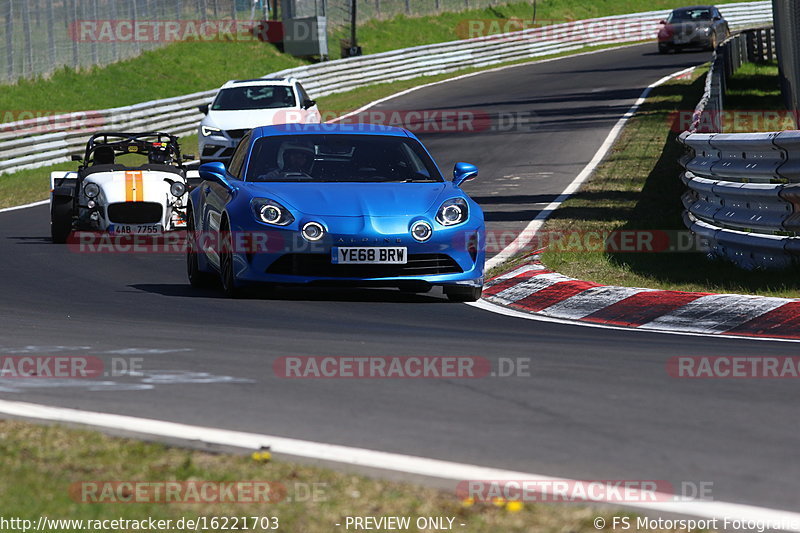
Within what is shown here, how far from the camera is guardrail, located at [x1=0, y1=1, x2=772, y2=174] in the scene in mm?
27109

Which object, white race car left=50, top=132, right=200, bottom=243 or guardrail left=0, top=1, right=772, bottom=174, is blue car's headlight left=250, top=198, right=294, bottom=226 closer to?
white race car left=50, top=132, right=200, bottom=243

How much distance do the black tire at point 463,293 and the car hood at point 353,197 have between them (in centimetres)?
→ 69

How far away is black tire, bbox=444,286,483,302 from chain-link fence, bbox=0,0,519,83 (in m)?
27.3

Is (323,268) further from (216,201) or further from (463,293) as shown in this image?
(216,201)

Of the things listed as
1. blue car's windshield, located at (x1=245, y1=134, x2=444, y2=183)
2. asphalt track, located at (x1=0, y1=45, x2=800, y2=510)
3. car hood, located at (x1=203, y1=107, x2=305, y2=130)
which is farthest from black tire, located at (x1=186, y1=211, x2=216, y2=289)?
car hood, located at (x1=203, y1=107, x2=305, y2=130)

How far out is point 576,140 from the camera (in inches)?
999

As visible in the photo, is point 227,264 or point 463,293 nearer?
point 227,264

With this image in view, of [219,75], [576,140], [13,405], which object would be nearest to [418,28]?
[219,75]

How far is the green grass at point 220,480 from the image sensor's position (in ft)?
13.4

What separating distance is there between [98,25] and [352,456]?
118ft

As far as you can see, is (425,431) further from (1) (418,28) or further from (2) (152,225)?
(1) (418,28)

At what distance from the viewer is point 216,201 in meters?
11.0

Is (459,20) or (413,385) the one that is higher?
(459,20)

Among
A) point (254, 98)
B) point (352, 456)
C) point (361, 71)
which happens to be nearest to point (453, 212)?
point (352, 456)
